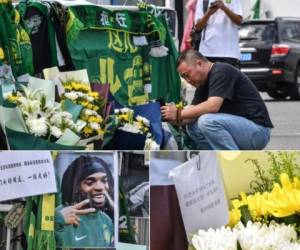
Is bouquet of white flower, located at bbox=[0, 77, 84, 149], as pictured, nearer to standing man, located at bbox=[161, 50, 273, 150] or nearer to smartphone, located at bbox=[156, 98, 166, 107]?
standing man, located at bbox=[161, 50, 273, 150]

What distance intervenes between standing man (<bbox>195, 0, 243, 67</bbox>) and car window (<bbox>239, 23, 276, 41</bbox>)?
8116 mm

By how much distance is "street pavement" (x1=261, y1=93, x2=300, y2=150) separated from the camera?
27.5 ft

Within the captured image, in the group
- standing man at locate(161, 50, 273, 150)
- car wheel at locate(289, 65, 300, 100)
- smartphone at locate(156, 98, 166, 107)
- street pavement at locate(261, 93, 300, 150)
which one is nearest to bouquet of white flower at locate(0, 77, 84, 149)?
standing man at locate(161, 50, 273, 150)

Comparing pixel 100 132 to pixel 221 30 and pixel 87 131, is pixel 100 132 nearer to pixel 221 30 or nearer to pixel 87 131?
pixel 87 131

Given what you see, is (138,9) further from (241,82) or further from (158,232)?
(158,232)

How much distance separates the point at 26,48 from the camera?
5.32 metres

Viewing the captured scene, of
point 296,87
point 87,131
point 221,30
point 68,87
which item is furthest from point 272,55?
point 87,131

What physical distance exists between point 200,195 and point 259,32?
12692 mm

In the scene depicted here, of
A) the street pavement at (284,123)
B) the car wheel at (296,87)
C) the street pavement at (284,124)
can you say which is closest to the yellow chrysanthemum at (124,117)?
the street pavement at (284,123)

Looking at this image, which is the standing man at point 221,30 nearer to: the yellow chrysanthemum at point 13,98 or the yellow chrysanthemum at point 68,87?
the yellow chrysanthemum at point 68,87

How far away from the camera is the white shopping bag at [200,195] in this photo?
2.67 metres

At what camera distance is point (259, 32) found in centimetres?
1509

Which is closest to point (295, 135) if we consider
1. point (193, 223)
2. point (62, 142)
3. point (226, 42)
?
point (226, 42)

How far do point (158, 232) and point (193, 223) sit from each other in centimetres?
12
